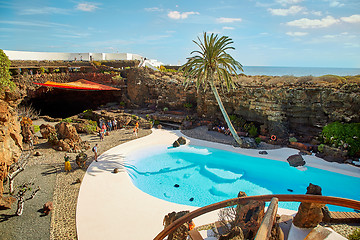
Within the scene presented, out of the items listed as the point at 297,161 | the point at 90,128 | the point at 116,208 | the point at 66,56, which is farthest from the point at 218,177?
the point at 66,56

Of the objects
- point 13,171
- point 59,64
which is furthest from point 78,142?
point 59,64

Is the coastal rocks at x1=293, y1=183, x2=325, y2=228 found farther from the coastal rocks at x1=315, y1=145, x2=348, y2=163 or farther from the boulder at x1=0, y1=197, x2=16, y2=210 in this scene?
the coastal rocks at x1=315, y1=145, x2=348, y2=163

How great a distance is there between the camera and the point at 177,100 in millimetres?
25453

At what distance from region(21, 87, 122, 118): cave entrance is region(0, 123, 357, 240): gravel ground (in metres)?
14.9

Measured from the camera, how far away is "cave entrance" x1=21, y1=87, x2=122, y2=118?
98.1 ft

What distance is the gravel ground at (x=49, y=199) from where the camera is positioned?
8.05 m

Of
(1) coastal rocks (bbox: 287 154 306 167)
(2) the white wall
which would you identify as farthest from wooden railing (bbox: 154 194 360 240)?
(2) the white wall

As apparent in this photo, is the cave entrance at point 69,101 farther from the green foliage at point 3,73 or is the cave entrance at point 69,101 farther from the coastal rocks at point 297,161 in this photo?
the coastal rocks at point 297,161

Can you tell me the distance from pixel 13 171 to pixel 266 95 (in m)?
17.8

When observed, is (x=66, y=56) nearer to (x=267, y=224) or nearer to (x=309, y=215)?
(x=309, y=215)

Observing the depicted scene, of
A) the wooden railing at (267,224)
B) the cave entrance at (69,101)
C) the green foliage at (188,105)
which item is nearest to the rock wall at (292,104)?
the green foliage at (188,105)

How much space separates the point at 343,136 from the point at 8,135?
19822 mm

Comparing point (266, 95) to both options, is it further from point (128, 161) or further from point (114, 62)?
point (114, 62)

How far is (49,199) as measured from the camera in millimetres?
10117
